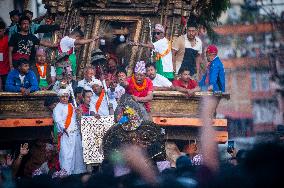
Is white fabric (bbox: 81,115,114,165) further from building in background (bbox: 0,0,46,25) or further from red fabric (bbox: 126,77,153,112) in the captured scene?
building in background (bbox: 0,0,46,25)

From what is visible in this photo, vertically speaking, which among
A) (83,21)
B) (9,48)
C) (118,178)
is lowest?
(118,178)

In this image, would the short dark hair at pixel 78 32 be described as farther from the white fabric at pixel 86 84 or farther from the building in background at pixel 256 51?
the building in background at pixel 256 51

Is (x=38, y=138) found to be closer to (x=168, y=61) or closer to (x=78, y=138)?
(x=78, y=138)

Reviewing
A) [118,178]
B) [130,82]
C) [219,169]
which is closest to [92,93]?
[130,82]

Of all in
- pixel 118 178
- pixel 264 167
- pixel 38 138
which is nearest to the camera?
pixel 264 167

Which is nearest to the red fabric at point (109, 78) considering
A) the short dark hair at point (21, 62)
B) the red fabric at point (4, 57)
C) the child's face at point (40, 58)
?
the child's face at point (40, 58)

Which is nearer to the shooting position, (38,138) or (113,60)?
(38,138)

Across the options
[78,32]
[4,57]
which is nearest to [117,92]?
[4,57]

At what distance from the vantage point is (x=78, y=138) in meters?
11.0

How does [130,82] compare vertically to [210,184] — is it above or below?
above

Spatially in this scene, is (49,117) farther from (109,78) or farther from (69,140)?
(109,78)

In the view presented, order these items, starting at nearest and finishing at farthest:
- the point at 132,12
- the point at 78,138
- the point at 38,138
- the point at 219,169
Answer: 1. the point at 219,169
2. the point at 78,138
3. the point at 38,138
4. the point at 132,12

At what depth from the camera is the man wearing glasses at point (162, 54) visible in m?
12.9

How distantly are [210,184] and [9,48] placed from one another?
8359mm
